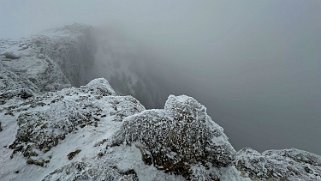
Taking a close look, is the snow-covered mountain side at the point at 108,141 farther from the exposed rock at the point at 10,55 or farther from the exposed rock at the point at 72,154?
the exposed rock at the point at 10,55

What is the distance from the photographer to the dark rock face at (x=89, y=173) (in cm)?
1170

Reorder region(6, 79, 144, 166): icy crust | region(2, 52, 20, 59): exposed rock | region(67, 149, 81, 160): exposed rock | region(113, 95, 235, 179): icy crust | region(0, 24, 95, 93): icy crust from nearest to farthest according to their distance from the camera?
region(113, 95, 235, 179): icy crust → region(67, 149, 81, 160): exposed rock → region(6, 79, 144, 166): icy crust → region(0, 24, 95, 93): icy crust → region(2, 52, 20, 59): exposed rock

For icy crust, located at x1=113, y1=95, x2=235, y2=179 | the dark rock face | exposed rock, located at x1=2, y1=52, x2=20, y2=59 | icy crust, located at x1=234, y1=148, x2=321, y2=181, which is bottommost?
exposed rock, located at x1=2, y1=52, x2=20, y2=59

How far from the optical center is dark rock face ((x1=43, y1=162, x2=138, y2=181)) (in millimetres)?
11703

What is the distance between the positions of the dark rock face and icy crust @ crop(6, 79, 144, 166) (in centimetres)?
154

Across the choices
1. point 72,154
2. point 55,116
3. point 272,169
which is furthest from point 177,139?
point 272,169

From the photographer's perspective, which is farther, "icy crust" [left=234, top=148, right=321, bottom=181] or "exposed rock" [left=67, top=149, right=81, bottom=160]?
"icy crust" [left=234, top=148, right=321, bottom=181]

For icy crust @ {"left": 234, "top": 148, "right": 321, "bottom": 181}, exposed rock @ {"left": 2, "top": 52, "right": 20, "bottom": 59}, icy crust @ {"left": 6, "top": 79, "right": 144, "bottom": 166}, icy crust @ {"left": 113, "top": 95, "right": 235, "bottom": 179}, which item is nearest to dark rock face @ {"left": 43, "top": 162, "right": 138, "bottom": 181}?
icy crust @ {"left": 113, "top": 95, "right": 235, "bottom": 179}

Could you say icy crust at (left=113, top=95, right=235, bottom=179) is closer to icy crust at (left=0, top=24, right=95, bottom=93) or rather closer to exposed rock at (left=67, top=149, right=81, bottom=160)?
exposed rock at (left=67, top=149, right=81, bottom=160)

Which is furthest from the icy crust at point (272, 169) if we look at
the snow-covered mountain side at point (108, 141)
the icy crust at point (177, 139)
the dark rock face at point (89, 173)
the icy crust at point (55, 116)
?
the dark rock face at point (89, 173)

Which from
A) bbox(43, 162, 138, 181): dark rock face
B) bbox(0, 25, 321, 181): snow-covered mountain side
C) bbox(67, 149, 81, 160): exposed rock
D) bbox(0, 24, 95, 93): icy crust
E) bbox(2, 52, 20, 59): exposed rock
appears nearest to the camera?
bbox(43, 162, 138, 181): dark rock face

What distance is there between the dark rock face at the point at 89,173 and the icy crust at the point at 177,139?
1270 mm

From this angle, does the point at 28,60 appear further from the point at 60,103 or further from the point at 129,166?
the point at 129,166

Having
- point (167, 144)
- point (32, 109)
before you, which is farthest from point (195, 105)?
point (32, 109)
